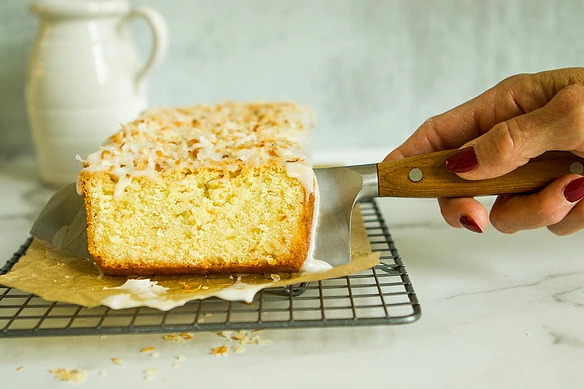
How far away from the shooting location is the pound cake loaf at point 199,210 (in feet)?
3.89

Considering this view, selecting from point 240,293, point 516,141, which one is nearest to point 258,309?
point 240,293

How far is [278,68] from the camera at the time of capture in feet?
7.50

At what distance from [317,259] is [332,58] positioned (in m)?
1.18

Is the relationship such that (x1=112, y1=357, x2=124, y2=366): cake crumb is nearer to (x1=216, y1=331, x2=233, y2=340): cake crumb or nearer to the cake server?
(x1=216, y1=331, x2=233, y2=340): cake crumb

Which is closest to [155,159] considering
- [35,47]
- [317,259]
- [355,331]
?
[317,259]

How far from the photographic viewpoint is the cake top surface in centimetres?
120

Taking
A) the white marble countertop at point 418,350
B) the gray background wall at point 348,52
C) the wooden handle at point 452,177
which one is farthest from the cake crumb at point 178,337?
the gray background wall at point 348,52

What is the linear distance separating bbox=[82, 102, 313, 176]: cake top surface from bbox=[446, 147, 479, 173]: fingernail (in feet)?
0.95

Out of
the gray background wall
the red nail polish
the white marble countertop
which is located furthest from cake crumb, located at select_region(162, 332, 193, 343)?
the gray background wall

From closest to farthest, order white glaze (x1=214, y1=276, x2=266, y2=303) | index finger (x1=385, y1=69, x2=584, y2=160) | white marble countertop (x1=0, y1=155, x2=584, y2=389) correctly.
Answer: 1. white marble countertop (x1=0, y1=155, x2=584, y2=389)
2. white glaze (x1=214, y1=276, x2=266, y2=303)
3. index finger (x1=385, y1=69, x2=584, y2=160)

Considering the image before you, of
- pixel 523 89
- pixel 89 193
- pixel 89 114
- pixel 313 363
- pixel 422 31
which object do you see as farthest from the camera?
pixel 422 31

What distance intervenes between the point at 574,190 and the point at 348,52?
3.93 feet

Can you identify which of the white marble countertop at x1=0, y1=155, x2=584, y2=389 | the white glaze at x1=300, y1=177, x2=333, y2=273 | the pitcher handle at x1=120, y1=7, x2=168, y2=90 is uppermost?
the pitcher handle at x1=120, y1=7, x2=168, y2=90

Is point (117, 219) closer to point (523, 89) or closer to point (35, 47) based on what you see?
point (523, 89)
